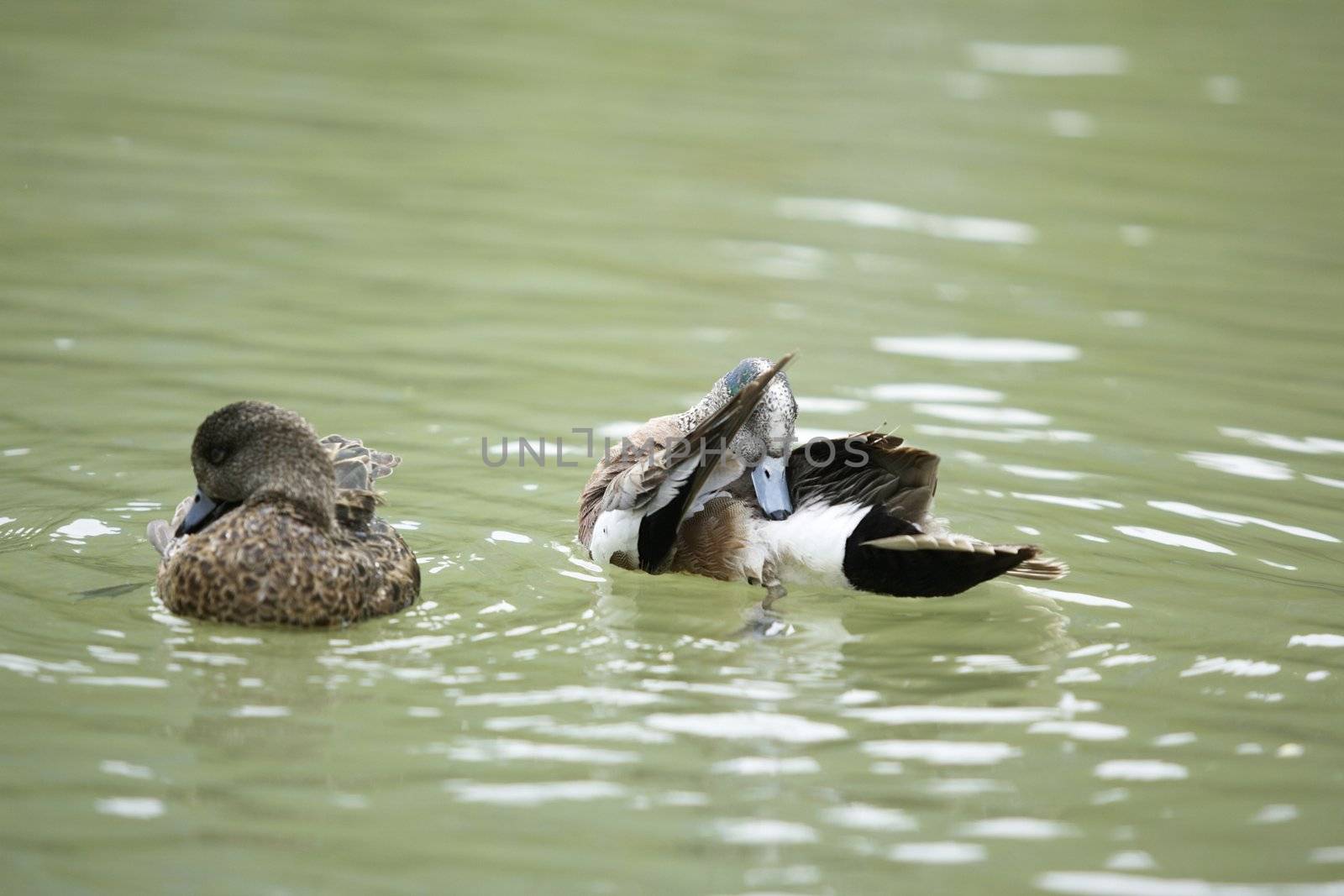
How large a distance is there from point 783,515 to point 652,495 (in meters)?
0.49

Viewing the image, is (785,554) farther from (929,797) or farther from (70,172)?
(70,172)

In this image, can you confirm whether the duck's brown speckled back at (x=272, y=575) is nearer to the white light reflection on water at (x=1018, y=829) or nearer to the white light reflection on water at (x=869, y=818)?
the white light reflection on water at (x=869, y=818)

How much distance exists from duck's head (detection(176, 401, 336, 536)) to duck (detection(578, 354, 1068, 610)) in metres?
1.14

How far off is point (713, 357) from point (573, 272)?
1669 millimetres

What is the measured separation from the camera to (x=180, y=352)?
8719 millimetres

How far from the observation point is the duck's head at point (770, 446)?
6328mm

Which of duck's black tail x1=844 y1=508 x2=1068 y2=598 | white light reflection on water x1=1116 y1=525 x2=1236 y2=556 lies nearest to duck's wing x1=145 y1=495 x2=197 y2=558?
duck's black tail x1=844 y1=508 x2=1068 y2=598

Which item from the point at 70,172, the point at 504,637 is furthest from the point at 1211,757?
the point at 70,172

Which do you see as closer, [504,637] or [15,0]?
[504,637]

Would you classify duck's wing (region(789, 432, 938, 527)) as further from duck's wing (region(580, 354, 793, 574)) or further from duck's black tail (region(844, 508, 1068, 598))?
duck's wing (region(580, 354, 793, 574))

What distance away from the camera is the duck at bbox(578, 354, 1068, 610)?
5.93 metres

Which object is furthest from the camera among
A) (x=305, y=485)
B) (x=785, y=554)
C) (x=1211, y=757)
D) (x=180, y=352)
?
(x=180, y=352)

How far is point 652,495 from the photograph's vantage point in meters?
Result: 6.36

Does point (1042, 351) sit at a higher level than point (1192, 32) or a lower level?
lower
